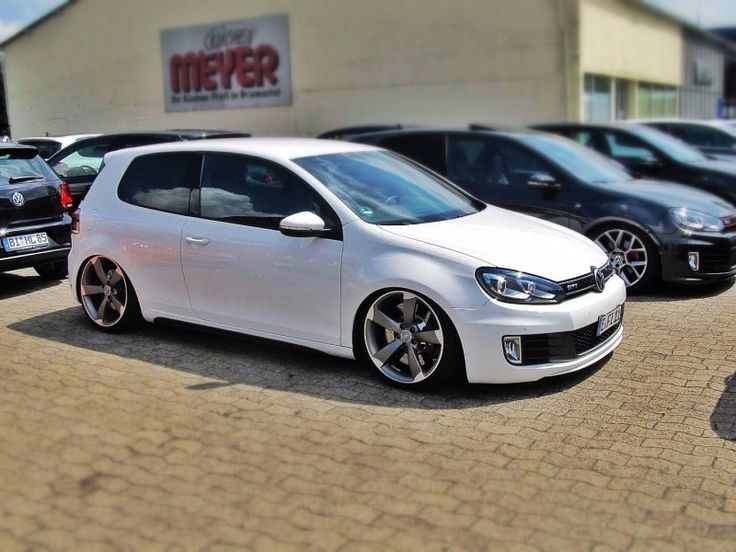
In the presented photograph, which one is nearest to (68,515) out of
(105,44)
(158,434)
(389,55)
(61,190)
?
(158,434)

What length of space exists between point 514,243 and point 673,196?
357 cm

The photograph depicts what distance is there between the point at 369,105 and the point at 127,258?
15402mm

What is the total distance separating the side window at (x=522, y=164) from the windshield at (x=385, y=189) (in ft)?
7.15

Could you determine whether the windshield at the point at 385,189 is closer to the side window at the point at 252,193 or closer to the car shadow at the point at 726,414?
the side window at the point at 252,193

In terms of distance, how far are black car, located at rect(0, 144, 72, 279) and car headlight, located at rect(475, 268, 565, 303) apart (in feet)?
16.1

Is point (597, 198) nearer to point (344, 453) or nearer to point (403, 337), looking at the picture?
point (403, 337)

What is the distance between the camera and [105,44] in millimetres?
24000

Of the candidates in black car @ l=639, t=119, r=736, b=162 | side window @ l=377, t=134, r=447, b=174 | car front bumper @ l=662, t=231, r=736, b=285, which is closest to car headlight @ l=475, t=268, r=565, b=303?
car front bumper @ l=662, t=231, r=736, b=285

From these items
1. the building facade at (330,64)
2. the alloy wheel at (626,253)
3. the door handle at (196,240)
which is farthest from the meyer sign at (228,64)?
the door handle at (196,240)

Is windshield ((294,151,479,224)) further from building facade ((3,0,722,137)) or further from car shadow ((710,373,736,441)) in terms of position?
building facade ((3,0,722,137))

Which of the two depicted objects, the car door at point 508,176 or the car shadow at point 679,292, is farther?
the car door at point 508,176

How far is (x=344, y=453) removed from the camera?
169 inches

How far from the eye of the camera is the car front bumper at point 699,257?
7773mm

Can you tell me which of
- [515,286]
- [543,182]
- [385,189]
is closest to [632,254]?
[543,182]
